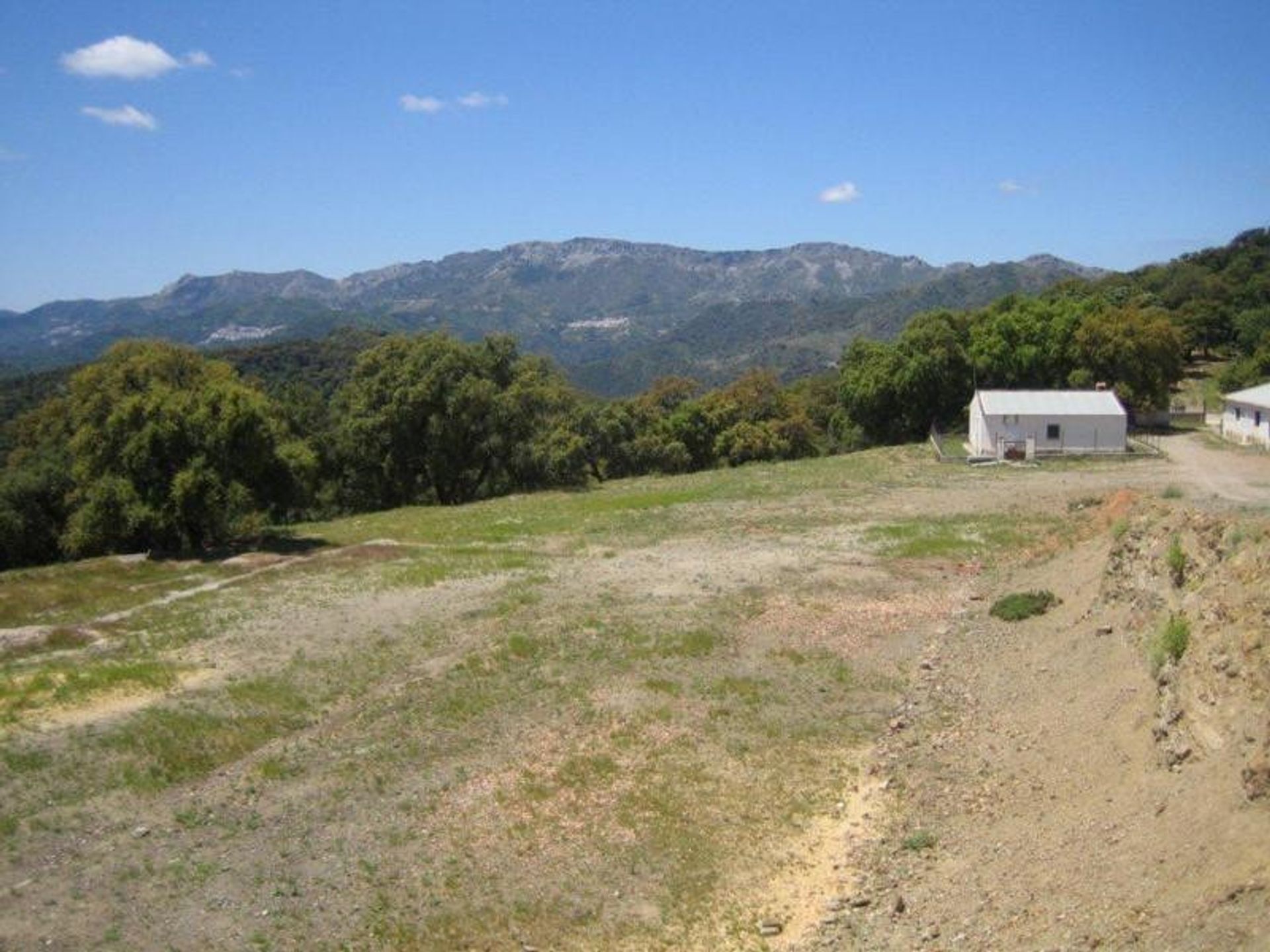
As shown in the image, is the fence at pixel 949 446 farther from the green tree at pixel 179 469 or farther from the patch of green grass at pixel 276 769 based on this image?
the patch of green grass at pixel 276 769

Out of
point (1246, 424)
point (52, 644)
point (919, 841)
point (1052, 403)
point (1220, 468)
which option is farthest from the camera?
point (1052, 403)

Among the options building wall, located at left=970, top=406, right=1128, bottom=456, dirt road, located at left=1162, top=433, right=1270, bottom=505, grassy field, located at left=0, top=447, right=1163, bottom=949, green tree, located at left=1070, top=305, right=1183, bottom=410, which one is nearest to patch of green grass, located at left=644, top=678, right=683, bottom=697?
grassy field, located at left=0, top=447, right=1163, bottom=949

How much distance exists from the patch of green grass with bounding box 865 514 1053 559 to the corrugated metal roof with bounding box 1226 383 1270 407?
27146 mm

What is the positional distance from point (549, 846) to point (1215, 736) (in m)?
11.8

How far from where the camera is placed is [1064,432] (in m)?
64.6

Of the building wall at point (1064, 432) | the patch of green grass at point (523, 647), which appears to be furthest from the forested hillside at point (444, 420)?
the patch of green grass at point (523, 647)

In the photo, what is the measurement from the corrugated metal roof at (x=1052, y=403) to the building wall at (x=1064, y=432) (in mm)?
272

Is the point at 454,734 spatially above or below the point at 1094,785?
below

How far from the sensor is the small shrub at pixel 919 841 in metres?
17.8

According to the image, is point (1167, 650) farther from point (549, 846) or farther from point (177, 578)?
point (177, 578)

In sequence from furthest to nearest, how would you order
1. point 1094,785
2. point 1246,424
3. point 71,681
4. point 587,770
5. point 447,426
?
point 447,426 < point 1246,424 < point 71,681 < point 587,770 < point 1094,785

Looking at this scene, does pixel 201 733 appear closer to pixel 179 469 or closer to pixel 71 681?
pixel 71 681

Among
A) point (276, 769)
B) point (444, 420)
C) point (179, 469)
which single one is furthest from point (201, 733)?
point (444, 420)

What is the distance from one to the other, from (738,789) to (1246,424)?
58.9 m
